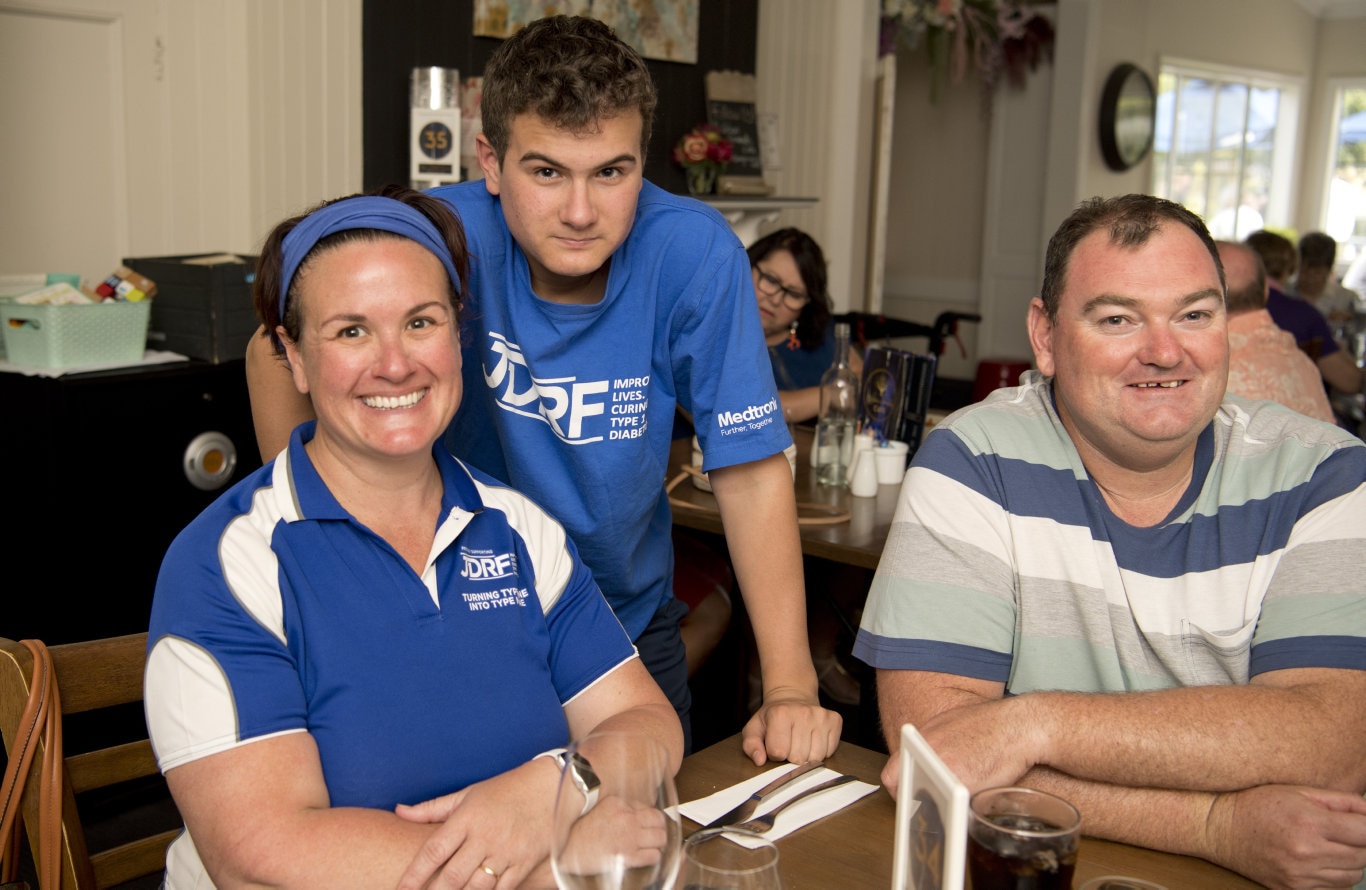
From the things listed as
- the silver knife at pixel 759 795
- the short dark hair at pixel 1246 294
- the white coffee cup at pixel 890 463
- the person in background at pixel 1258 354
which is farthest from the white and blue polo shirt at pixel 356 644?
the short dark hair at pixel 1246 294

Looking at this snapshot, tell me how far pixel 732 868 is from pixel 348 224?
32.3 inches

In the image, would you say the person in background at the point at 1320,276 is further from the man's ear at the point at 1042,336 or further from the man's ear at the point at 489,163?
the man's ear at the point at 489,163

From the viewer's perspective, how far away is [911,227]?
396 inches

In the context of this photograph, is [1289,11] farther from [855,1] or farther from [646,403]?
[646,403]

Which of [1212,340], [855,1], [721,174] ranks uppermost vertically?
[855,1]

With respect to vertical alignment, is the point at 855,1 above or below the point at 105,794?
above

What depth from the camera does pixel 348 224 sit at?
4.48 ft

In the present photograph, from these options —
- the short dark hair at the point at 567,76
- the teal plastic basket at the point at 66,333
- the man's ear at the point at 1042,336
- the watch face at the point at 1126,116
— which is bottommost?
the teal plastic basket at the point at 66,333

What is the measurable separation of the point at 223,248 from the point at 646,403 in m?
2.32

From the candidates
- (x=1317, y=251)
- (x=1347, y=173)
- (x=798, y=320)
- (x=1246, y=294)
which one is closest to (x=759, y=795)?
(x=1246, y=294)

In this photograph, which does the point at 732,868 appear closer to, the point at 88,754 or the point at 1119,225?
the point at 88,754

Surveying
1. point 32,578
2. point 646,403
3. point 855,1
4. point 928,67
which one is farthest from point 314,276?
point 928,67

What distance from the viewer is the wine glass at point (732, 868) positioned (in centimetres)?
99

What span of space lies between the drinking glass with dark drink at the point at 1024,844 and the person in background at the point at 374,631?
357 millimetres
